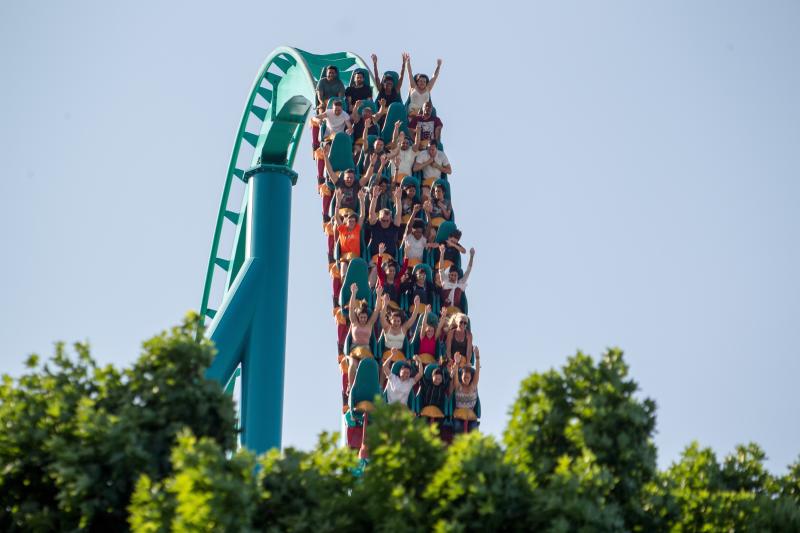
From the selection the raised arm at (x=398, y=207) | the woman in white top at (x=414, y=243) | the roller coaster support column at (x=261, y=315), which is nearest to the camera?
the roller coaster support column at (x=261, y=315)

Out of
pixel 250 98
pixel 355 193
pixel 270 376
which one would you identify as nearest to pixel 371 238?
pixel 355 193

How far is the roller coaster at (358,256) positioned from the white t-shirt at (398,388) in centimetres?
1

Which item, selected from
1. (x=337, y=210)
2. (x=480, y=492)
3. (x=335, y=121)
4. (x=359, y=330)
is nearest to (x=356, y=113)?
(x=335, y=121)

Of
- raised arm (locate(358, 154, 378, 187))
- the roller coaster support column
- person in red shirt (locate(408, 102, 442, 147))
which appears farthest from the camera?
person in red shirt (locate(408, 102, 442, 147))

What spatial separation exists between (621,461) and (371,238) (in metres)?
7.17

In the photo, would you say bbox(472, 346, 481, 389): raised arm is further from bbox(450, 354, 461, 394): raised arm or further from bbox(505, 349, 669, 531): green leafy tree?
bbox(505, 349, 669, 531): green leafy tree

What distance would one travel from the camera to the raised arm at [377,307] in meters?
12.5

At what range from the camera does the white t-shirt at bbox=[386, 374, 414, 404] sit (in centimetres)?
1215

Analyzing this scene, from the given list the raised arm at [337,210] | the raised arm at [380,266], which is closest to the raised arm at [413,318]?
the raised arm at [380,266]

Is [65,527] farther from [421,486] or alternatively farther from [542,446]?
[542,446]

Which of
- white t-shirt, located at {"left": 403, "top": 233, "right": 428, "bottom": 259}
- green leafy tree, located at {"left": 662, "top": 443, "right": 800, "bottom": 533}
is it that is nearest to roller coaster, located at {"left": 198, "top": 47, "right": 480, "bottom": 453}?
white t-shirt, located at {"left": 403, "top": 233, "right": 428, "bottom": 259}

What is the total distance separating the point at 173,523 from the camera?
5941 millimetres

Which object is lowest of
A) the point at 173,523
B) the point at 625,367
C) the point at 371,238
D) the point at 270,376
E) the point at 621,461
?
the point at 173,523

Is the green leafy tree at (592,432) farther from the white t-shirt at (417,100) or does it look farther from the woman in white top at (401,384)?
the white t-shirt at (417,100)
